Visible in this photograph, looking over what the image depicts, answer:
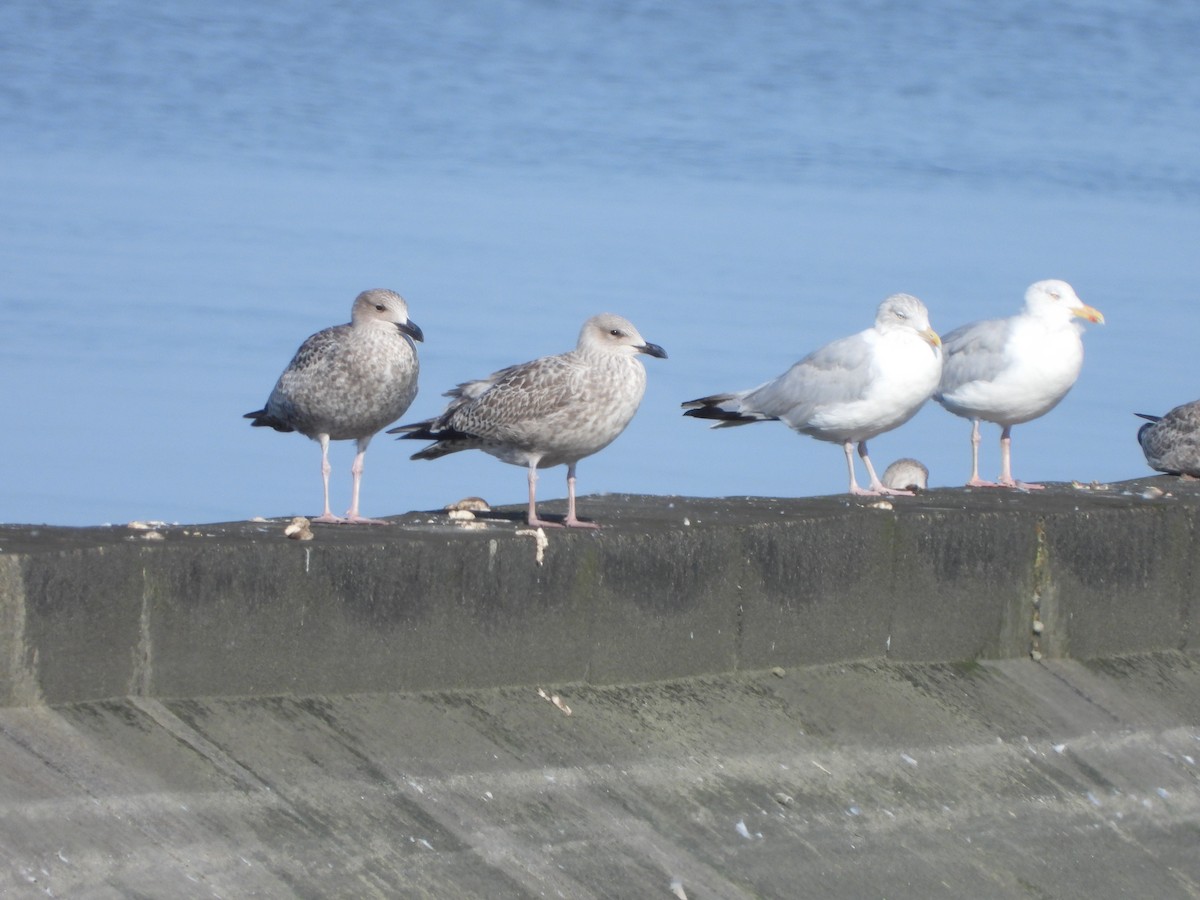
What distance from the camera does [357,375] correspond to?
22.5ft

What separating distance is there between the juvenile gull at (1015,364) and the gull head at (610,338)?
2655 mm

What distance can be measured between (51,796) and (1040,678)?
3.51m

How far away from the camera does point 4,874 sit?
4.21 meters

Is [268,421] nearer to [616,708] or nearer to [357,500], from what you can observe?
[357,500]

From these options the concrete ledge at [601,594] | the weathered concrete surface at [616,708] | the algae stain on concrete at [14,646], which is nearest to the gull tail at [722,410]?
the concrete ledge at [601,594]

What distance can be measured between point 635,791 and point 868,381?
3243 mm

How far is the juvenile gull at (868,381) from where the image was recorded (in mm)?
8219

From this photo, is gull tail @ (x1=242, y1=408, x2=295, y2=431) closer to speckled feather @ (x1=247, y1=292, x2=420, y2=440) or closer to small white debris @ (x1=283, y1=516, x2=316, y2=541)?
speckled feather @ (x1=247, y1=292, x2=420, y2=440)

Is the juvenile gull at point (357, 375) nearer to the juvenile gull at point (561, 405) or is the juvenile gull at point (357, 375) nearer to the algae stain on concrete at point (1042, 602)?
the juvenile gull at point (561, 405)

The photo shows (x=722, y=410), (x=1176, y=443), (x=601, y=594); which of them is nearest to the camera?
(x=601, y=594)

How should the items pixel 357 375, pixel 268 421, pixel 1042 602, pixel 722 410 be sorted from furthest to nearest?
pixel 722 410
pixel 268 421
pixel 1042 602
pixel 357 375

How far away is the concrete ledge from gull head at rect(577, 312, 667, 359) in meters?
0.51

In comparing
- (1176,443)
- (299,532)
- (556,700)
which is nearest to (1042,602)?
(556,700)

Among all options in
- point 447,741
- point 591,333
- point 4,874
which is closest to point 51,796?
point 4,874
